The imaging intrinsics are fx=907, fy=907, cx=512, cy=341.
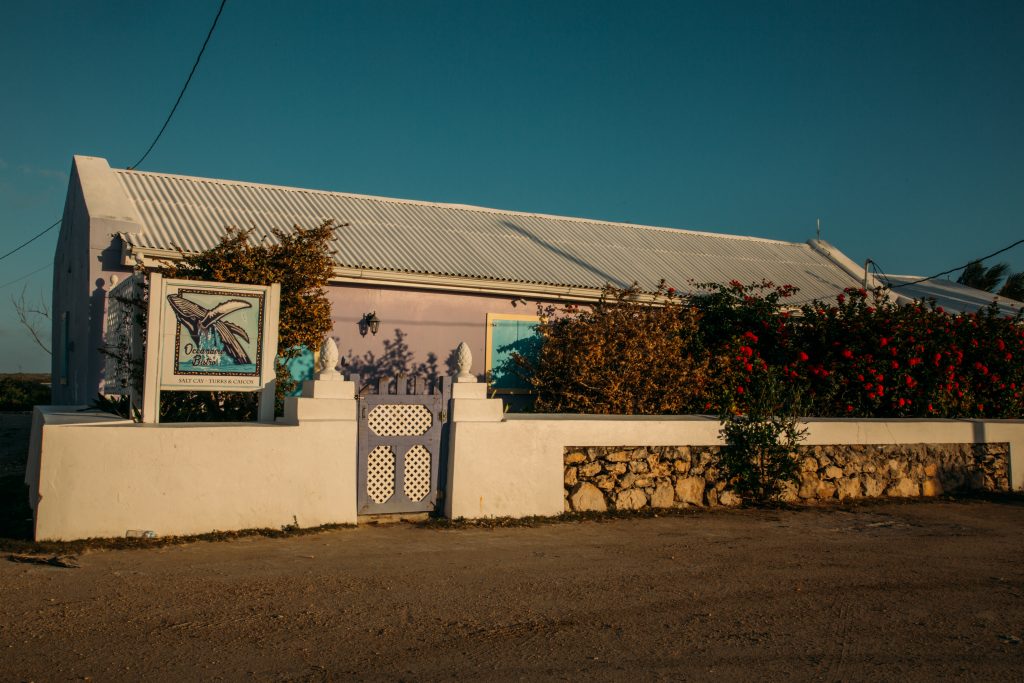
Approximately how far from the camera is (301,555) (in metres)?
7.53

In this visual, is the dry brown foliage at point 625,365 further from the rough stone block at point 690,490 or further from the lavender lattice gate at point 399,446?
the lavender lattice gate at point 399,446

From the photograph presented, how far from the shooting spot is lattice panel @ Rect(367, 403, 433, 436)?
359 inches

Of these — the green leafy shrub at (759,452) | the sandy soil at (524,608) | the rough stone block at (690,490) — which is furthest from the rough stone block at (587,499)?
the green leafy shrub at (759,452)

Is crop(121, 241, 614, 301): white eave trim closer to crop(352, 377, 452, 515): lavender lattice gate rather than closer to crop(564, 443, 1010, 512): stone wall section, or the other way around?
crop(352, 377, 452, 515): lavender lattice gate

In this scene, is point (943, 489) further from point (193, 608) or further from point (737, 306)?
point (193, 608)

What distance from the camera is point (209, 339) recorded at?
8852 millimetres

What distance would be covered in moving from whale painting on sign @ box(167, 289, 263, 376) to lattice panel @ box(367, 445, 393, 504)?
1.47 m

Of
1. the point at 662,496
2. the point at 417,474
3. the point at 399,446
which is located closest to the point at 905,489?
the point at 662,496

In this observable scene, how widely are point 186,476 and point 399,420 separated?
214cm

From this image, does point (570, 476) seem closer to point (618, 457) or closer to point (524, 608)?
point (618, 457)

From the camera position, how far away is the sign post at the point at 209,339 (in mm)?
8609

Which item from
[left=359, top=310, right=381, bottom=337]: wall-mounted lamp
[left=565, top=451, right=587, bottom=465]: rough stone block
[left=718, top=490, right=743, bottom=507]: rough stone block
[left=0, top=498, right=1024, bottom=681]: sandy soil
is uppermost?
[left=359, top=310, right=381, bottom=337]: wall-mounted lamp

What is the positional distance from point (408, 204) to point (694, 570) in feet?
41.4

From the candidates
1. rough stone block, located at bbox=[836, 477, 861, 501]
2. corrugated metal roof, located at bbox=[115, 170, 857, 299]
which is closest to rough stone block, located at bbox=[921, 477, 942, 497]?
rough stone block, located at bbox=[836, 477, 861, 501]
